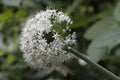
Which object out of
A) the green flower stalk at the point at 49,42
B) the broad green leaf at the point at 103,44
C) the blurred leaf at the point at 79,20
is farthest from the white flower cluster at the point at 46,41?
the blurred leaf at the point at 79,20

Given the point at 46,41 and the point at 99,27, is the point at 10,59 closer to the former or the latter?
the point at 99,27

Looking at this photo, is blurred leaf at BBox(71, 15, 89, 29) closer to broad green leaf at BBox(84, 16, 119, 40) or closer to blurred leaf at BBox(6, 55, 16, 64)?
broad green leaf at BBox(84, 16, 119, 40)

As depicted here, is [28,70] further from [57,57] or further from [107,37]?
[57,57]

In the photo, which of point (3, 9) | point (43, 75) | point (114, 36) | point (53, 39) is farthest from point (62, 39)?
point (3, 9)

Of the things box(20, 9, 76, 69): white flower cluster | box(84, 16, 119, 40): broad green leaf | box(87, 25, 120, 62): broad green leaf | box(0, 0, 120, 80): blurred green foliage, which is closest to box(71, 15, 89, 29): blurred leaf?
box(0, 0, 120, 80): blurred green foliage

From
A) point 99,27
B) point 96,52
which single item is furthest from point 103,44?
point 99,27

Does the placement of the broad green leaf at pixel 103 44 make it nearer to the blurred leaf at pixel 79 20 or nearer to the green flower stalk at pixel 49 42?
the green flower stalk at pixel 49 42
